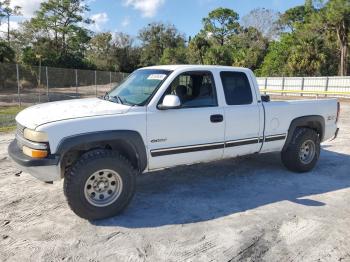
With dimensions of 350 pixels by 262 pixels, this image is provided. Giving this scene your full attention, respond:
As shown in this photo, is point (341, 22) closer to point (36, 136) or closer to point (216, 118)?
point (216, 118)

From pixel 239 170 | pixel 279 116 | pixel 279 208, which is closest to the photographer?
pixel 279 208

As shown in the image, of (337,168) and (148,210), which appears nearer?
(148,210)

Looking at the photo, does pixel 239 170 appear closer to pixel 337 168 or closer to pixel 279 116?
pixel 279 116

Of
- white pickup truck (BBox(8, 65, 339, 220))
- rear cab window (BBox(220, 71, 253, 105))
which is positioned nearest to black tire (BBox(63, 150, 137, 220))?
white pickup truck (BBox(8, 65, 339, 220))

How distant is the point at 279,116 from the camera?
19.6 feet

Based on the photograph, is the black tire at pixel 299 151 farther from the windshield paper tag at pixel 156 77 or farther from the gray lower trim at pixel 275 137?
the windshield paper tag at pixel 156 77

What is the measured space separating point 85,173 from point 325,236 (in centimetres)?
286

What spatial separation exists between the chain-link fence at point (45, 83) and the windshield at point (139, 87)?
52.8 feet

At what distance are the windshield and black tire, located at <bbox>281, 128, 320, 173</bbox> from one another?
271 centimetres

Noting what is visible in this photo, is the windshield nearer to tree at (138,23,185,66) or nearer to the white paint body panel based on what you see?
the white paint body panel

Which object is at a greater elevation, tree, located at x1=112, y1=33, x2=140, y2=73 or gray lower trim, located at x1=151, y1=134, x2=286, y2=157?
tree, located at x1=112, y1=33, x2=140, y2=73

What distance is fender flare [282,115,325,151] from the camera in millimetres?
6234

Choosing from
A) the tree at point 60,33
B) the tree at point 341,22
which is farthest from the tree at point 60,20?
the tree at point 341,22

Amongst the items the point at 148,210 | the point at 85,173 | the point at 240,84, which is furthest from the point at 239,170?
the point at 85,173
